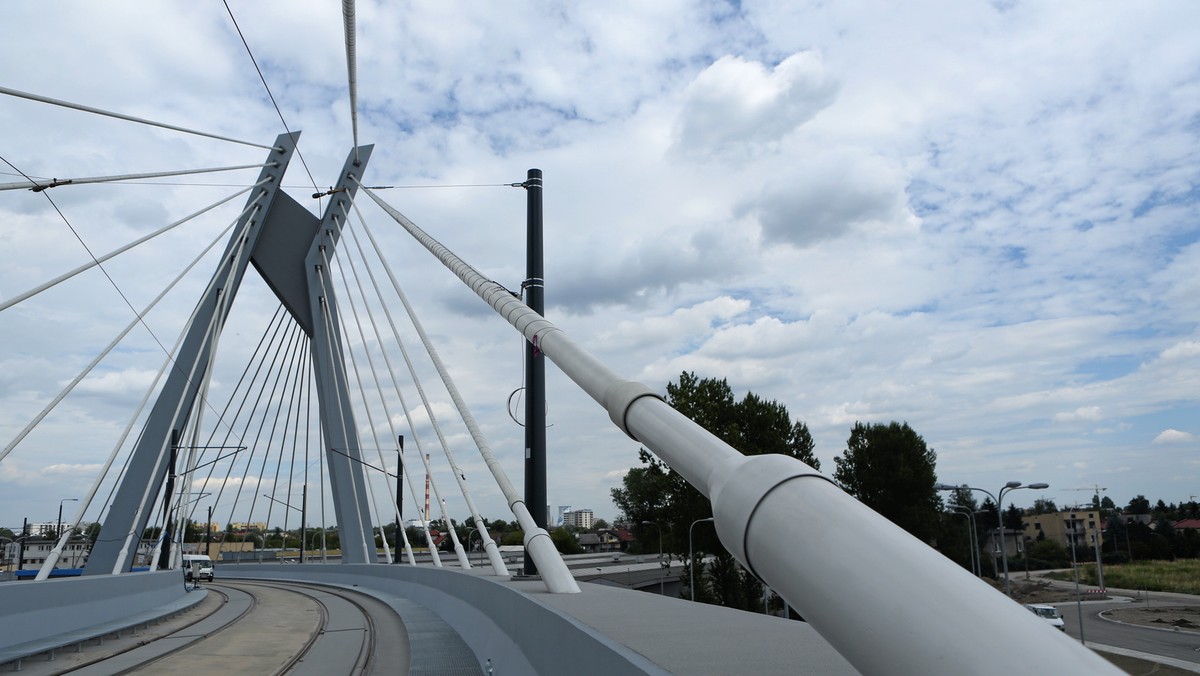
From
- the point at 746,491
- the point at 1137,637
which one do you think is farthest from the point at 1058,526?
the point at 746,491

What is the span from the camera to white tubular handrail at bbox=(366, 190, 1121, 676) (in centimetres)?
232

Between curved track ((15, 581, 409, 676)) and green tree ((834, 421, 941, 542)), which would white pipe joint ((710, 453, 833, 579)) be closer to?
curved track ((15, 581, 409, 676))

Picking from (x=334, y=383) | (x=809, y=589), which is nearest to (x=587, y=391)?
(x=809, y=589)

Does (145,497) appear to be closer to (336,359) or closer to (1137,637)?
(336,359)

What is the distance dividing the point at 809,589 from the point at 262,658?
12.6m

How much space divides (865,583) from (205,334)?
25.8m

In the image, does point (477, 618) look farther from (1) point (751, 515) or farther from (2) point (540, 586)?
(1) point (751, 515)

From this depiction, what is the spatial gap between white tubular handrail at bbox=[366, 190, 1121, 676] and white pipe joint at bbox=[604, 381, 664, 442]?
1.01 m

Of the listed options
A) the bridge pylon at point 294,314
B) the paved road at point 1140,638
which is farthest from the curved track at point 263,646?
the paved road at point 1140,638

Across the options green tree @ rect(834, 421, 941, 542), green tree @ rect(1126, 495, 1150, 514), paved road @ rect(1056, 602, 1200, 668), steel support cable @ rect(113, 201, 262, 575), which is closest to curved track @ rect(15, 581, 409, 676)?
steel support cable @ rect(113, 201, 262, 575)

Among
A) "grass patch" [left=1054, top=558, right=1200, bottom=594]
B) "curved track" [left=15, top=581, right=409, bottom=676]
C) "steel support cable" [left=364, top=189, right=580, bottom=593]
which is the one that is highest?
"steel support cable" [left=364, top=189, right=580, bottom=593]

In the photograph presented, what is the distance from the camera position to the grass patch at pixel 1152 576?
65.2 m

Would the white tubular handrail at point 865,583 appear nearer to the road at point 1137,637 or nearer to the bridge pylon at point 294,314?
the bridge pylon at point 294,314

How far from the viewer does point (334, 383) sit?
96.0 feet
